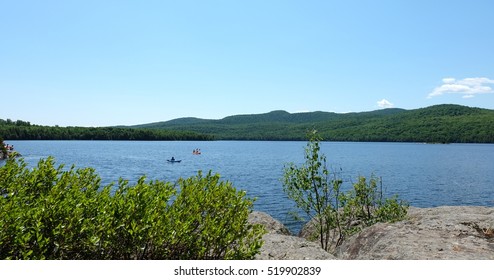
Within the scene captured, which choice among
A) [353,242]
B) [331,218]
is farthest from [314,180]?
[353,242]

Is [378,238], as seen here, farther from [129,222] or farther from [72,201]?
[72,201]

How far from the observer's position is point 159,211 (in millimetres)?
8031

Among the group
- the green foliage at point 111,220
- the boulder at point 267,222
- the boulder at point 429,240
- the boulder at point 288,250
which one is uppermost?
the green foliage at point 111,220

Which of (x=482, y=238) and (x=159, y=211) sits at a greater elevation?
(x=159, y=211)

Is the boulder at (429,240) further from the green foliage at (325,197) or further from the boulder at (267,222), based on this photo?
the boulder at (267,222)

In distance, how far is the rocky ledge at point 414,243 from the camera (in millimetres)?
11859

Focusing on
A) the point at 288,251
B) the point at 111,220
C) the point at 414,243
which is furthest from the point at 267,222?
the point at 111,220

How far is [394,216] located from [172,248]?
17297 millimetres

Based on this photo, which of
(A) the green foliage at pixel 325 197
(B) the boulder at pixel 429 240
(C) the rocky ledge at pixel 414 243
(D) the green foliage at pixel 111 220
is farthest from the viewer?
(A) the green foliage at pixel 325 197

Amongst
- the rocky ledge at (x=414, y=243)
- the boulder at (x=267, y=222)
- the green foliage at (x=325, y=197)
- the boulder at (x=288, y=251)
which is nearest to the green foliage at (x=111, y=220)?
the boulder at (x=288, y=251)

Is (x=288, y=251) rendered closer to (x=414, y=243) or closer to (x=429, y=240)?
(x=414, y=243)

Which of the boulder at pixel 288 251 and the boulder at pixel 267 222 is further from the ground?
the boulder at pixel 288 251

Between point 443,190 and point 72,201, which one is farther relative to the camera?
point 443,190

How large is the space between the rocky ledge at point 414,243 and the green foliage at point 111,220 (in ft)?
15.6
